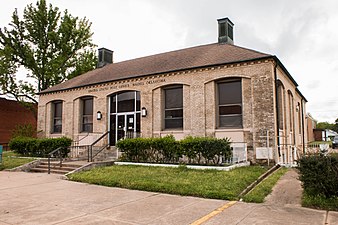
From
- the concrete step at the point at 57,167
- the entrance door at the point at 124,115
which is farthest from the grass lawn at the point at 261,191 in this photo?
the entrance door at the point at 124,115

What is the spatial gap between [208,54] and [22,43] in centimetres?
2037

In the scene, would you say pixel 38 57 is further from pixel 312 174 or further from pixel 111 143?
pixel 312 174

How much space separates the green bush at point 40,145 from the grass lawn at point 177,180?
5795 mm

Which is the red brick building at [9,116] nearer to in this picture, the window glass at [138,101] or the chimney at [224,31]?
the window glass at [138,101]

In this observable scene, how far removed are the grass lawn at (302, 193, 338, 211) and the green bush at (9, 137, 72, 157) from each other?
13.4 m

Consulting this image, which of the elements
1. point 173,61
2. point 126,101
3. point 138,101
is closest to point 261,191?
point 138,101

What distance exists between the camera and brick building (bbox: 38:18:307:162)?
1345cm

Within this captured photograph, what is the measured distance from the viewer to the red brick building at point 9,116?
1098 inches

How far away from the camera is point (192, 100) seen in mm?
15289

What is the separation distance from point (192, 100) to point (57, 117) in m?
12.6

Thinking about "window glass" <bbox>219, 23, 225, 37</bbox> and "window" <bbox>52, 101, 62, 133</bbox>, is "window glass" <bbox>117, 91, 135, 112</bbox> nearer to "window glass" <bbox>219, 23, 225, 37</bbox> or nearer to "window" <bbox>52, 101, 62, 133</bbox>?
"window" <bbox>52, 101, 62, 133</bbox>

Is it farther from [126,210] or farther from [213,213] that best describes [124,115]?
[213,213]

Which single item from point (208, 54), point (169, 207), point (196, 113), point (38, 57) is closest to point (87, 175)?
point (169, 207)

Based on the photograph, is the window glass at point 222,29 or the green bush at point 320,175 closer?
the green bush at point 320,175
